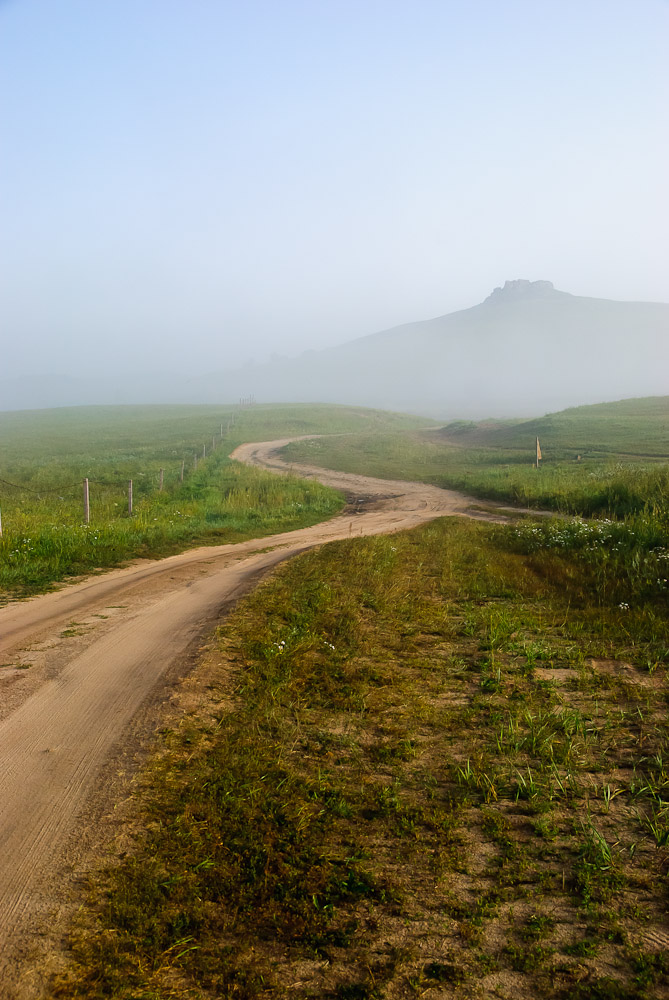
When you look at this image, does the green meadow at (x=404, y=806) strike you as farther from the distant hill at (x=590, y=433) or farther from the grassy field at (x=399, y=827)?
the distant hill at (x=590, y=433)

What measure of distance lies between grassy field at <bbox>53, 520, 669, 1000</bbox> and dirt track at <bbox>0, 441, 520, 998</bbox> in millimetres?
491

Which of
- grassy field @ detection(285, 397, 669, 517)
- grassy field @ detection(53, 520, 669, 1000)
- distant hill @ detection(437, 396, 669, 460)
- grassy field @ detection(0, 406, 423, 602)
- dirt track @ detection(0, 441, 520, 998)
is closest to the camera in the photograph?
grassy field @ detection(53, 520, 669, 1000)

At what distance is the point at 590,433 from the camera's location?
158ft

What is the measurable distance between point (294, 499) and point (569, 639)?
1758 cm

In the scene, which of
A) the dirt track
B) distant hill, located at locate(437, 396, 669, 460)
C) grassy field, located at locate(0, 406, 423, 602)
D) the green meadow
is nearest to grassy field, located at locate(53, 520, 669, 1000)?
the green meadow

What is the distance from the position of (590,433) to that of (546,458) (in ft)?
43.1

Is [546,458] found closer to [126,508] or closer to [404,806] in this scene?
[126,508]

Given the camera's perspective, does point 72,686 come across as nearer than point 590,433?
Yes

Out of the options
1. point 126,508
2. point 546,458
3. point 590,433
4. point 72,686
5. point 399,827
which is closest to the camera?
point 399,827

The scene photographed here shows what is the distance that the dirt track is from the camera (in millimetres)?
4254

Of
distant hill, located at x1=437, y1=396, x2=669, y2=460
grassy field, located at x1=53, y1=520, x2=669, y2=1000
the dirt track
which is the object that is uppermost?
distant hill, located at x1=437, y1=396, x2=669, y2=460

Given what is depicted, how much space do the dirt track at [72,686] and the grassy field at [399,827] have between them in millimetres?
491

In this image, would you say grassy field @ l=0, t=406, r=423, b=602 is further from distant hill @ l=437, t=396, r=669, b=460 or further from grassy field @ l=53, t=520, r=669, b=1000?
distant hill @ l=437, t=396, r=669, b=460

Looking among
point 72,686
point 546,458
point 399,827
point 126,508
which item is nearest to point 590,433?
point 546,458
